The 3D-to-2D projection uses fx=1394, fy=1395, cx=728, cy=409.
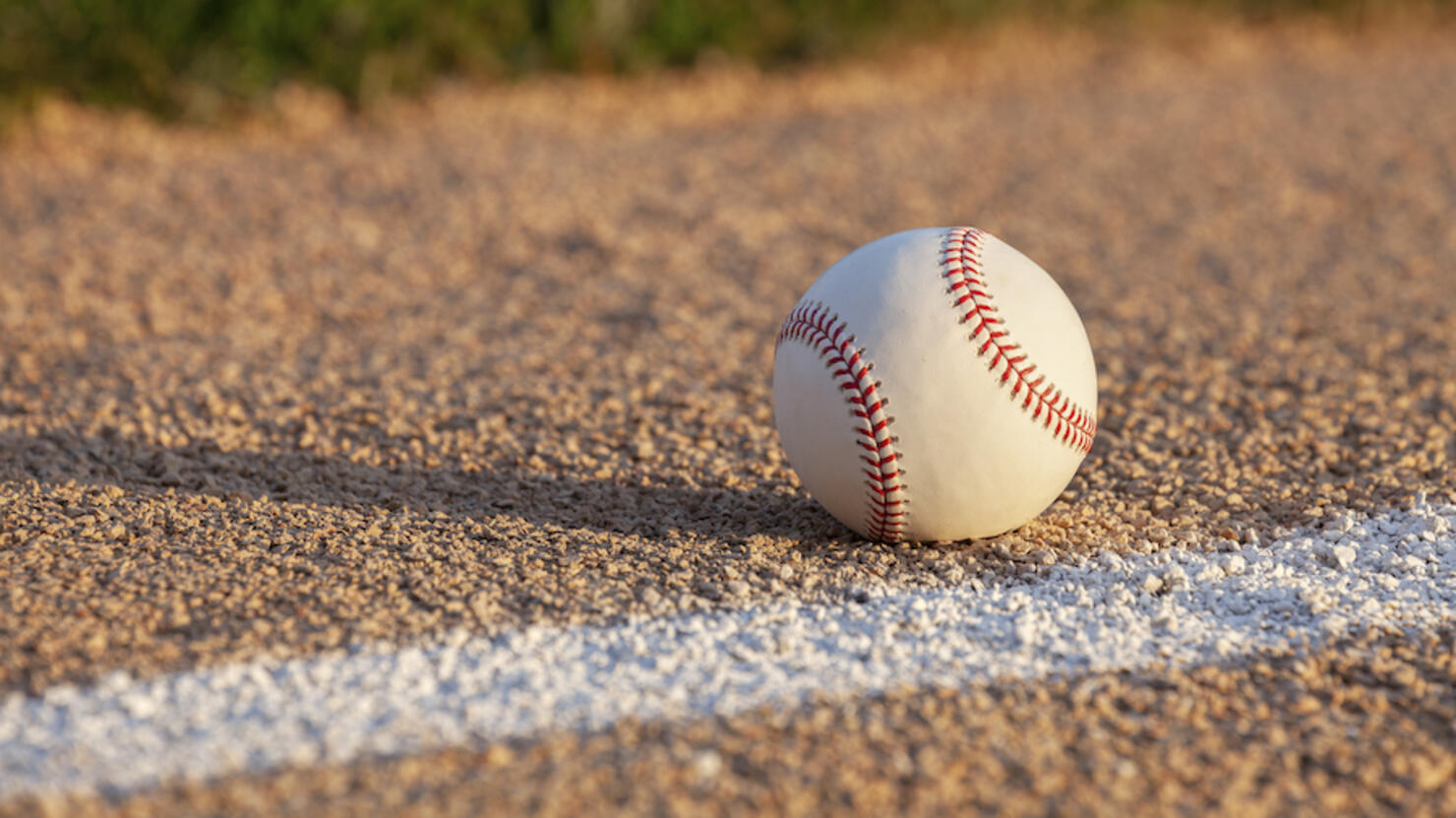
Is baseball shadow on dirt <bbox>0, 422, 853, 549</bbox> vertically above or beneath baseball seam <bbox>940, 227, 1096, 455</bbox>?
beneath

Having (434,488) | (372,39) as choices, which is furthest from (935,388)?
(372,39)

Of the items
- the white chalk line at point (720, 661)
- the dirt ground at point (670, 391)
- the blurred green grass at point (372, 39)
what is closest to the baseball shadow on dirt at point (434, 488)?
the dirt ground at point (670, 391)

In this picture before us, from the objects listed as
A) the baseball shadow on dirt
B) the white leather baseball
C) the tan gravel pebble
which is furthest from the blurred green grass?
the tan gravel pebble

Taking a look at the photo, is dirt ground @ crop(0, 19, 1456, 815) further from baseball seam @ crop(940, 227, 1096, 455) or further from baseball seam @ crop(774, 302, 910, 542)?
baseball seam @ crop(940, 227, 1096, 455)

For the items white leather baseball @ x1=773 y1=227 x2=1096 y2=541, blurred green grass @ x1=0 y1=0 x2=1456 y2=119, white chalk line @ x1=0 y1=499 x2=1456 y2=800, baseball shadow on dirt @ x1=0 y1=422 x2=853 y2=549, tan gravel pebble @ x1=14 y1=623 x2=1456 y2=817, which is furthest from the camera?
blurred green grass @ x1=0 y1=0 x2=1456 y2=119

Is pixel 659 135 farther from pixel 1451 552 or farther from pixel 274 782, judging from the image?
pixel 274 782

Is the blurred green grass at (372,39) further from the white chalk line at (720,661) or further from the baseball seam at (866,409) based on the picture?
the white chalk line at (720,661)

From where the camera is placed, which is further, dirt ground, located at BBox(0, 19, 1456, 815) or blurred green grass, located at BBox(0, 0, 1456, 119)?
blurred green grass, located at BBox(0, 0, 1456, 119)
